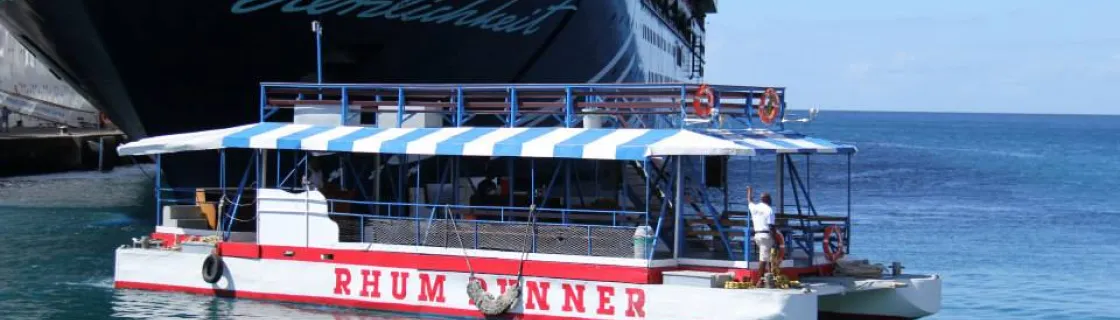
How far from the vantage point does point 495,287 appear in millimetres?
22031

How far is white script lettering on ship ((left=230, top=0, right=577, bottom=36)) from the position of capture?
114 ft

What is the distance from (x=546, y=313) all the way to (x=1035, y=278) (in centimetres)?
1463

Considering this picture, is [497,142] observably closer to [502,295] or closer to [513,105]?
[513,105]

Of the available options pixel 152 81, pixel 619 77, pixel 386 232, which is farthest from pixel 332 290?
pixel 619 77

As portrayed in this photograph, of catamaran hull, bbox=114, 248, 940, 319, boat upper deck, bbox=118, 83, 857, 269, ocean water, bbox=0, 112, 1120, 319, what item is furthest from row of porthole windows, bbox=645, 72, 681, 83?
catamaran hull, bbox=114, 248, 940, 319

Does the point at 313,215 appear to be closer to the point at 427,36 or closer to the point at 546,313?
the point at 546,313

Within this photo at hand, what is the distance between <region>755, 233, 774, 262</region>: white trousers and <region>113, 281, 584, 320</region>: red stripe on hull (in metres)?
2.63

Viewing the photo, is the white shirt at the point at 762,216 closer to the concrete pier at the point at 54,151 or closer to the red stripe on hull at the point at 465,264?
the red stripe on hull at the point at 465,264

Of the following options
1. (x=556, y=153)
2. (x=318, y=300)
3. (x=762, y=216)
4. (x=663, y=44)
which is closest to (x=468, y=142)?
(x=556, y=153)

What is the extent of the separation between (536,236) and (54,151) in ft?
154

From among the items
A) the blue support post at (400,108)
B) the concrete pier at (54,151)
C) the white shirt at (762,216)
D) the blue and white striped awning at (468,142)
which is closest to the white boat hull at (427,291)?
the white shirt at (762,216)

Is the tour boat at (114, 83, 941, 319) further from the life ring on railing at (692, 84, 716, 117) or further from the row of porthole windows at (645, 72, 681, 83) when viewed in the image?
the row of porthole windows at (645, 72, 681, 83)

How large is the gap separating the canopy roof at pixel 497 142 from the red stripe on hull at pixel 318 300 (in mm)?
1961

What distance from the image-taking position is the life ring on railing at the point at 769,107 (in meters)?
22.2
